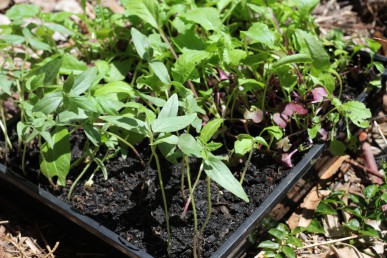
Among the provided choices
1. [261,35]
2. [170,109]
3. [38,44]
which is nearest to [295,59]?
[261,35]

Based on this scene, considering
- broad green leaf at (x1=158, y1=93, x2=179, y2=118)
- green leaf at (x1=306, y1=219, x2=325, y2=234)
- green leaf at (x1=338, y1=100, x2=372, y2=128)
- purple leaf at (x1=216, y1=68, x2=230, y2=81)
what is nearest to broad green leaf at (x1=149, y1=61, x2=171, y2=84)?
broad green leaf at (x1=158, y1=93, x2=179, y2=118)

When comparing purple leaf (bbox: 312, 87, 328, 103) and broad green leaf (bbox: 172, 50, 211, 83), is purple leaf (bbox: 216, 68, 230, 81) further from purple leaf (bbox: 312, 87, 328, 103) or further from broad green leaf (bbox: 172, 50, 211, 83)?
purple leaf (bbox: 312, 87, 328, 103)

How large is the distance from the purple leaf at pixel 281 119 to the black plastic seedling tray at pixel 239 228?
108 mm

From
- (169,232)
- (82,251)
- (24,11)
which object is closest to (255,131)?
(169,232)

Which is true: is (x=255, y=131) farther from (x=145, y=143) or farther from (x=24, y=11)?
(x=24, y=11)

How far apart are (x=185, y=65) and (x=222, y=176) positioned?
0.44 metres

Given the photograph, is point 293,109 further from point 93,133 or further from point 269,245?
point 93,133

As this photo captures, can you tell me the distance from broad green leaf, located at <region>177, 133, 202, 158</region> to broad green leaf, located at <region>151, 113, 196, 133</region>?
34 millimetres

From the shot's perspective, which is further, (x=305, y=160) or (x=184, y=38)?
(x=184, y=38)

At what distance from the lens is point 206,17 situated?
1869mm

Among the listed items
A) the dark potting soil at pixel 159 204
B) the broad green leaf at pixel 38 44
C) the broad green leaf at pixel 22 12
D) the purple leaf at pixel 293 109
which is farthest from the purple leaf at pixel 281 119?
the broad green leaf at pixel 22 12

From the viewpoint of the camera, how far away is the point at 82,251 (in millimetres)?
1786

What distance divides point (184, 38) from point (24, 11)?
55 cm

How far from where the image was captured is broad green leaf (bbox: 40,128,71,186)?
5.49 feet
